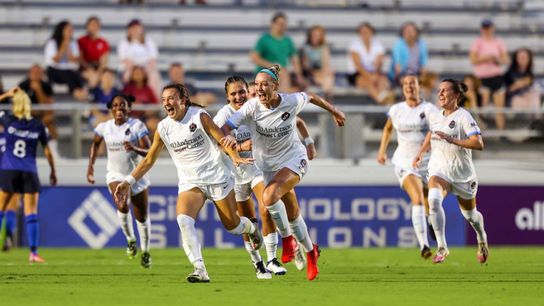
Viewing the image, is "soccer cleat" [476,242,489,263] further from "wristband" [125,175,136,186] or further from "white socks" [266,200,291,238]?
"wristband" [125,175,136,186]

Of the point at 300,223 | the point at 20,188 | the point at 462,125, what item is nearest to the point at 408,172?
the point at 462,125

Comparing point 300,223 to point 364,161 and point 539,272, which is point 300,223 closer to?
point 539,272

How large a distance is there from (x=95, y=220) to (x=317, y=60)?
15.3 ft

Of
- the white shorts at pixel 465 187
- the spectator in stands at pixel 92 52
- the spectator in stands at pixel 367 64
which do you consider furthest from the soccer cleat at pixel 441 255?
the spectator in stands at pixel 92 52

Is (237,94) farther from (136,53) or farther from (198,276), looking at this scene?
(136,53)

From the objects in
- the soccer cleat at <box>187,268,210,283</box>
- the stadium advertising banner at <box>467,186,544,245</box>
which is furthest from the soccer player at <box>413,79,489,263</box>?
the stadium advertising banner at <box>467,186,544,245</box>

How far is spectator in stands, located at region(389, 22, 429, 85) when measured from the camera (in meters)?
21.7

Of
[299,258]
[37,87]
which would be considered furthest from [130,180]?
[37,87]

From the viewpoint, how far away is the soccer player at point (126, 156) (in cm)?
1562

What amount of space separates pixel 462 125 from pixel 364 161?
18.2ft

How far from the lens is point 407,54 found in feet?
71.4

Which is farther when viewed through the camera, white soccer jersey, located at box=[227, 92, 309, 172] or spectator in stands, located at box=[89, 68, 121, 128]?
spectator in stands, located at box=[89, 68, 121, 128]

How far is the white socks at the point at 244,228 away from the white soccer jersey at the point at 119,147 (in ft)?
9.89

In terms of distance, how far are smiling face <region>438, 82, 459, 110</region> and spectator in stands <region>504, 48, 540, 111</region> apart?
678cm
